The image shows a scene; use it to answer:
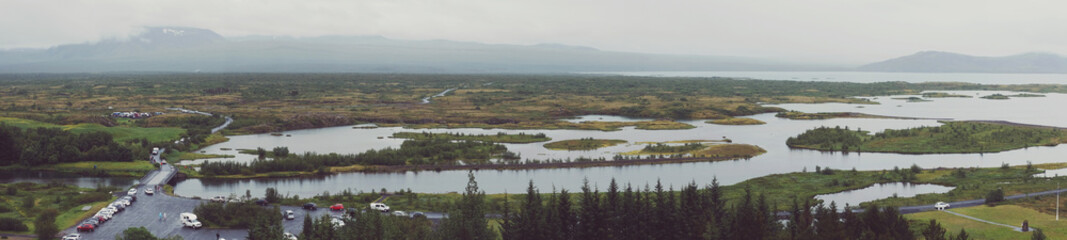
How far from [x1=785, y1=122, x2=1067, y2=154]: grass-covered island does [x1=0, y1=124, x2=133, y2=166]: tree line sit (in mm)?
69198

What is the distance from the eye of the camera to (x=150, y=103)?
14138 cm

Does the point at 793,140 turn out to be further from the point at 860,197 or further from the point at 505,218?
the point at 505,218

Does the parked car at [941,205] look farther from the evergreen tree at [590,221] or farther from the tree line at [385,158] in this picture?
the tree line at [385,158]

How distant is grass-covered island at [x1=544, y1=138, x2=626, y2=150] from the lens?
78869mm

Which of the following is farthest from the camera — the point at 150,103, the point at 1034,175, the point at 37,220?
the point at 150,103

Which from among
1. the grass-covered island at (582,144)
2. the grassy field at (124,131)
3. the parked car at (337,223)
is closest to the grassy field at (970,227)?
the parked car at (337,223)

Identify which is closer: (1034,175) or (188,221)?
(188,221)

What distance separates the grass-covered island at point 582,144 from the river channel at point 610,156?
164cm

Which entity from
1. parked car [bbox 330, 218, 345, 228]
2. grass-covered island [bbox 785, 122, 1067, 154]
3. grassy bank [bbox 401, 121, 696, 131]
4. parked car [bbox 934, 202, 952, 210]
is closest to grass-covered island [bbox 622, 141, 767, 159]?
grass-covered island [bbox 785, 122, 1067, 154]

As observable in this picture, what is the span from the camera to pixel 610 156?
237ft

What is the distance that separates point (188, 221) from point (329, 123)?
6668 centimetres

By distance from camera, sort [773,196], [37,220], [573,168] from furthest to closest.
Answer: [573,168] → [773,196] → [37,220]

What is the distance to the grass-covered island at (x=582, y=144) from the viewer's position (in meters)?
78.9

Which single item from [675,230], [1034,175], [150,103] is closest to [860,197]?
[1034,175]
